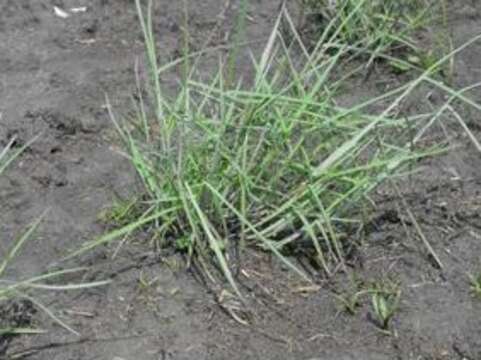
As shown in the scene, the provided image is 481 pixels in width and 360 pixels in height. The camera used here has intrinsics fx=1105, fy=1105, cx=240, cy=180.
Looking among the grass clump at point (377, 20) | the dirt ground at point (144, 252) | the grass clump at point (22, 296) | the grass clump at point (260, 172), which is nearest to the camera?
the grass clump at point (22, 296)

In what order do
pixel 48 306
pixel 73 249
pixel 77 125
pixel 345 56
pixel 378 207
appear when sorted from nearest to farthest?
pixel 48 306, pixel 73 249, pixel 378 207, pixel 77 125, pixel 345 56

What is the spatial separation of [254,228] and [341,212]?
26cm

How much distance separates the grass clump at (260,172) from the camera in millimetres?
2627

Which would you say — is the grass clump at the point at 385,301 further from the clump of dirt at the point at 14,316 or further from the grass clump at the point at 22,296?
the clump of dirt at the point at 14,316

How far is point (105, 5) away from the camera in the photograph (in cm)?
365

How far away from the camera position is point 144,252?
8.79 ft

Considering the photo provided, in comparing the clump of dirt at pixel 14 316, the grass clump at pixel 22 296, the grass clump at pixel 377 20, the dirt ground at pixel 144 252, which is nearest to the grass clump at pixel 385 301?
the dirt ground at pixel 144 252

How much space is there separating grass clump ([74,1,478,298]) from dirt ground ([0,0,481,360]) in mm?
77

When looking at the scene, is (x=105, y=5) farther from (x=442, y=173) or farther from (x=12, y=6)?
(x=442, y=173)

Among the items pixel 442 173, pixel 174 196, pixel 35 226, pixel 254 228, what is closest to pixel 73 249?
pixel 35 226

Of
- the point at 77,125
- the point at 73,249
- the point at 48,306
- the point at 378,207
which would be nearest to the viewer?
the point at 48,306

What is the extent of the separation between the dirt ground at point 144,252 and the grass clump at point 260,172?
A: 77mm

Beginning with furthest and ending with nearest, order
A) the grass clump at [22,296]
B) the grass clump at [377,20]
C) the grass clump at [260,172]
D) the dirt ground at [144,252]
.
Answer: the grass clump at [377,20]
the grass clump at [260,172]
the dirt ground at [144,252]
the grass clump at [22,296]

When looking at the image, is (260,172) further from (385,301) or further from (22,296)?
(22,296)
